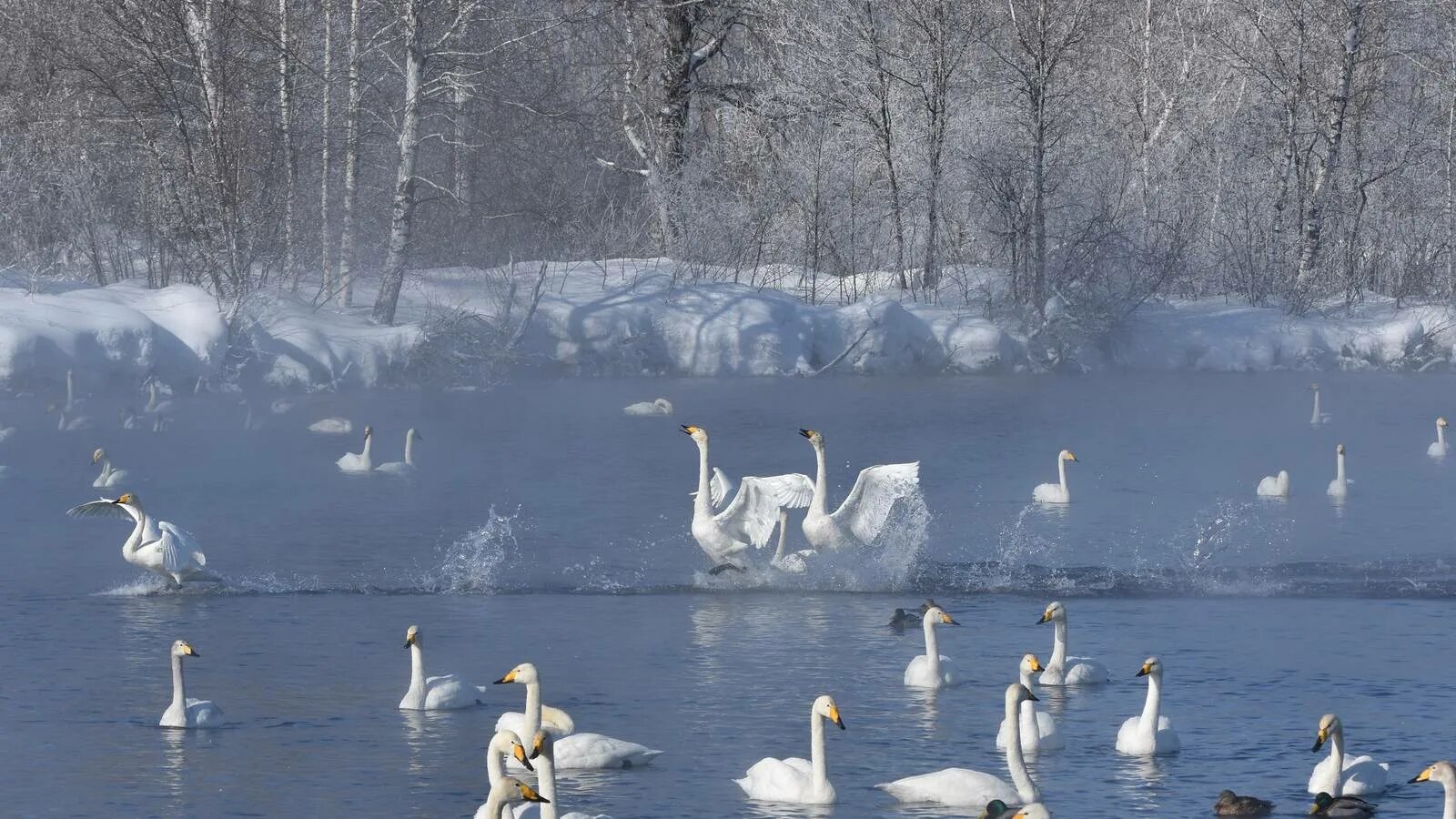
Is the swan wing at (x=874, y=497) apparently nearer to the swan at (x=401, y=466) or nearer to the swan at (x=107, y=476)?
the swan at (x=401, y=466)

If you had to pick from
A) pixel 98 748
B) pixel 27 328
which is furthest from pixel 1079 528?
pixel 27 328

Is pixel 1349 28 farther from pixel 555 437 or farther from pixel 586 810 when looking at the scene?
pixel 586 810

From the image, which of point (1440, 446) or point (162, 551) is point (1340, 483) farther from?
point (162, 551)

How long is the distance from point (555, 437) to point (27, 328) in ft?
24.6

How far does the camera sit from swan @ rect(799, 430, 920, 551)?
47.7 ft

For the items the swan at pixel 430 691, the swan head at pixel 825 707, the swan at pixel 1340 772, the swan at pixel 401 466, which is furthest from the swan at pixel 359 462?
the swan at pixel 1340 772

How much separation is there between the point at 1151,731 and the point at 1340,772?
1.09 metres

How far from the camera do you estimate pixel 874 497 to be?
48.1 ft

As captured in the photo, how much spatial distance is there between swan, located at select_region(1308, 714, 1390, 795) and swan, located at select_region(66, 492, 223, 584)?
8336 millimetres

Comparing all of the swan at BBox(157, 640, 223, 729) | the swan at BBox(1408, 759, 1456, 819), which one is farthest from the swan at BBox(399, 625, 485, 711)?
the swan at BBox(1408, 759, 1456, 819)

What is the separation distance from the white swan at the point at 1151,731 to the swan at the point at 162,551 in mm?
7251

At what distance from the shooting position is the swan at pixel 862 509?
572 inches

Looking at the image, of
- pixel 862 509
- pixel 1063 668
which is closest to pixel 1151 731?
pixel 1063 668

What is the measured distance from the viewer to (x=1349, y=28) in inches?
1427
